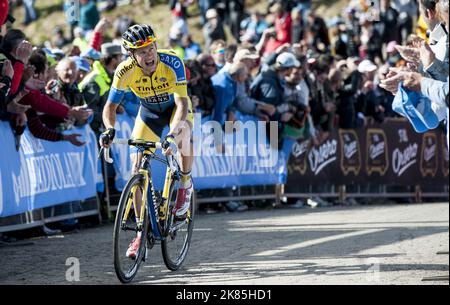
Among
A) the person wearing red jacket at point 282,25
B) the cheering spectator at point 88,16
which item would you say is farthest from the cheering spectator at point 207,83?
the cheering spectator at point 88,16

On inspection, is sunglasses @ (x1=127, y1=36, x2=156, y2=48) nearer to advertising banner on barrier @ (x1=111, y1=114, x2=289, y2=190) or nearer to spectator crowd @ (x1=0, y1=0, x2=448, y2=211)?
spectator crowd @ (x1=0, y1=0, x2=448, y2=211)

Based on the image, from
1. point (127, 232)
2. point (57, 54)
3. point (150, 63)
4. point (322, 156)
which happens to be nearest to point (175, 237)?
point (127, 232)

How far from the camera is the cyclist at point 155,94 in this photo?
9.51 metres

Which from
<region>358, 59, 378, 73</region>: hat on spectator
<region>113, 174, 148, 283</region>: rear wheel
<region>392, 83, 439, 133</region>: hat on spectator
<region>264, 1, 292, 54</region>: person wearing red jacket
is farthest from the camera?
<region>264, 1, 292, 54</region>: person wearing red jacket

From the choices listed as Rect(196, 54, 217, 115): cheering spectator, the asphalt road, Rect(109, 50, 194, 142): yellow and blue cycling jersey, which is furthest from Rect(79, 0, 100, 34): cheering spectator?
Rect(109, 50, 194, 142): yellow and blue cycling jersey

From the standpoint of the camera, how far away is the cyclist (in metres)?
9.51

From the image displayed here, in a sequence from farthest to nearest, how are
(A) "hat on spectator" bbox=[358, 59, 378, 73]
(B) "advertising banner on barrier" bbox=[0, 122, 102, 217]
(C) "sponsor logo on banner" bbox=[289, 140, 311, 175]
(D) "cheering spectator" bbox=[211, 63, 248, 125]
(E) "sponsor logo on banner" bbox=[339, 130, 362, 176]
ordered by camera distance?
(A) "hat on spectator" bbox=[358, 59, 378, 73] < (E) "sponsor logo on banner" bbox=[339, 130, 362, 176] < (C) "sponsor logo on banner" bbox=[289, 140, 311, 175] < (D) "cheering spectator" bbox=[211, 63, 248, 125] < (B) "advertising banner on barrier" bbox=[0, 122, 102, 217]

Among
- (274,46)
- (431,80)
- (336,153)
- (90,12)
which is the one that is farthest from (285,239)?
(90,12)

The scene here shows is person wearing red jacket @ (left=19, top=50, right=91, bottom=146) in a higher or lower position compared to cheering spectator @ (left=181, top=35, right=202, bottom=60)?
lower

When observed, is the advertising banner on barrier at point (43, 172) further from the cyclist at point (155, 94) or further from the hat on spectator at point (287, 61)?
the hat on spectator at point (287, 61)

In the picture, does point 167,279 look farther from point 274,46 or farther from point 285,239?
point 274,46

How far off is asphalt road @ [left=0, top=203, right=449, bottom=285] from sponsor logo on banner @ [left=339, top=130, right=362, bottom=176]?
4.15 metres

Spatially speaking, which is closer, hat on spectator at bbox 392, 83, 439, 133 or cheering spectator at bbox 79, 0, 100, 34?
hat on spectator at bbox 392, 83, 439, 133
